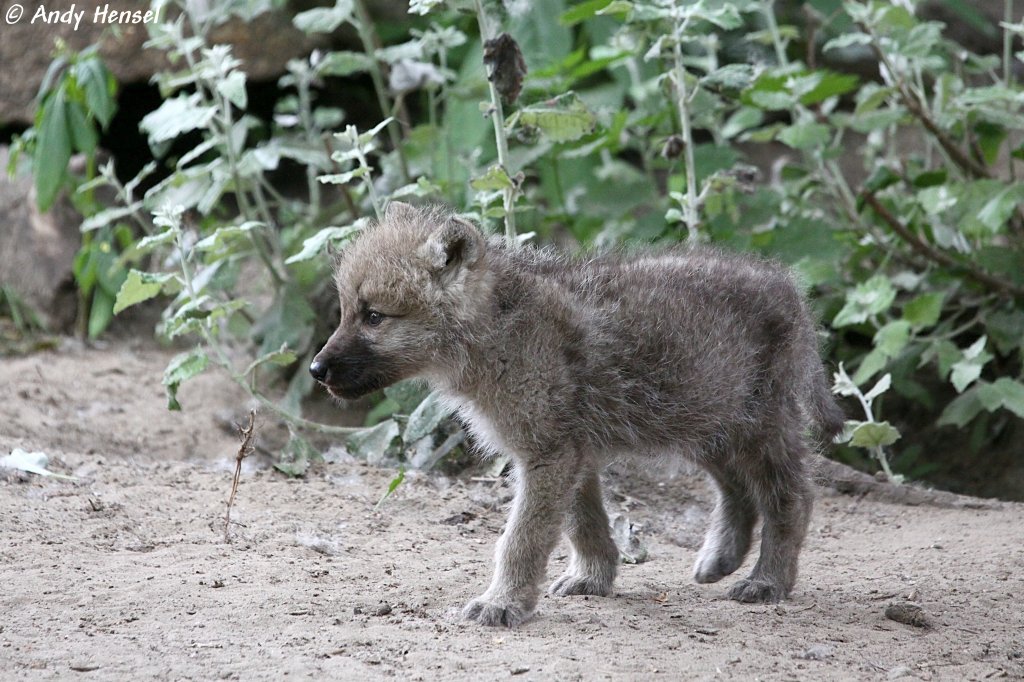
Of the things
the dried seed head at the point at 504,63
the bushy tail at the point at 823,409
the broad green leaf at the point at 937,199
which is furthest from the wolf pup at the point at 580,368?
the broad green leaf at the point at 937,199

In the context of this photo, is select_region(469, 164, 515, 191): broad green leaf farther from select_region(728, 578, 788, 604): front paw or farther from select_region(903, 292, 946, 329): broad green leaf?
select_region(903, 292, 946, 329): broad green leaf

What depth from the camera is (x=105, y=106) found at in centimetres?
670

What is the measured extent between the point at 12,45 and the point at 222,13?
9.04ft

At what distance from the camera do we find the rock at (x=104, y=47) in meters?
8.85

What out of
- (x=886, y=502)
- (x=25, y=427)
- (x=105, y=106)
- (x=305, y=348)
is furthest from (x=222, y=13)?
(x=886, y=502)

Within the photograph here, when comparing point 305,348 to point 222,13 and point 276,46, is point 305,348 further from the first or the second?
point 276,46

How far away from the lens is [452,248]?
4379 millimetres

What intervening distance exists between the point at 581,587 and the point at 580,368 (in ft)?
2.68

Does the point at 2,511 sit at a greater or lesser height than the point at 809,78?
lesser

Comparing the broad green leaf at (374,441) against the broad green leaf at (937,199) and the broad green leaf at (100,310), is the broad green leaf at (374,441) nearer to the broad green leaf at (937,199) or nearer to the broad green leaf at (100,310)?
the broad green leaf at (100,310)

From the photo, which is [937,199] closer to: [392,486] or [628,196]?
[628,196]

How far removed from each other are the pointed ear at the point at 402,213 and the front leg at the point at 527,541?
3.50ft

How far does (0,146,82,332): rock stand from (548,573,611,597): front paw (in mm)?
5071

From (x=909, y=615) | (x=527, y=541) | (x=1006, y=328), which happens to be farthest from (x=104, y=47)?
(x=909, y=615)
